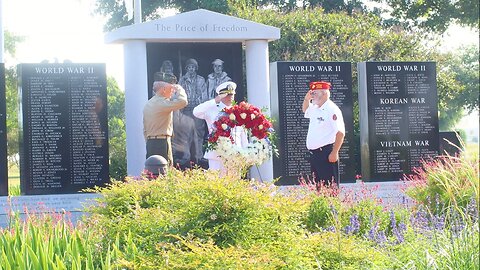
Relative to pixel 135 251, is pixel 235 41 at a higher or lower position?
higher

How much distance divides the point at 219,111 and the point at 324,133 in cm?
149

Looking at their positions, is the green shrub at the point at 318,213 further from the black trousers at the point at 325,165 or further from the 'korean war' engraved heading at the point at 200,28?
the 'korean war' engraved heading at the point at 200,28

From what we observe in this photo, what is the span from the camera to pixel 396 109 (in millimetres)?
16734

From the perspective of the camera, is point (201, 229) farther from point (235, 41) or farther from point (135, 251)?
point (235, 41)

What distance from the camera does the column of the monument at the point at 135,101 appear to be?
15953mm

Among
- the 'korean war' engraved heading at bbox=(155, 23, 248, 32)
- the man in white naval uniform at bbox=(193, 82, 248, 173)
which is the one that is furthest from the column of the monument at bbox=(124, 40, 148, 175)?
the man in white naval uniform at bbox=(193, 82, 248, 173)

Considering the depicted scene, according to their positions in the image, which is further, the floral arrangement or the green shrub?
the floral arrangement

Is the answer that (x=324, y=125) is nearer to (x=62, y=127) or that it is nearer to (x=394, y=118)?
(x=394, y=118)

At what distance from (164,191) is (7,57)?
48115 millimetres

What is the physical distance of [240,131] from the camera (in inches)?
502

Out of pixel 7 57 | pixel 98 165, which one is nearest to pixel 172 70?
pixel 98 165

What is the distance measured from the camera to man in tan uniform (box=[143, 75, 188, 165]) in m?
13.9

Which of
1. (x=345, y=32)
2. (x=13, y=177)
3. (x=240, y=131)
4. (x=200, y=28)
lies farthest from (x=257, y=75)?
(x=13, y=177)

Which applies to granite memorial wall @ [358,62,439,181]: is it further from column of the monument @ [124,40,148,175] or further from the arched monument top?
column of the monument @ [124,40,148,175]
